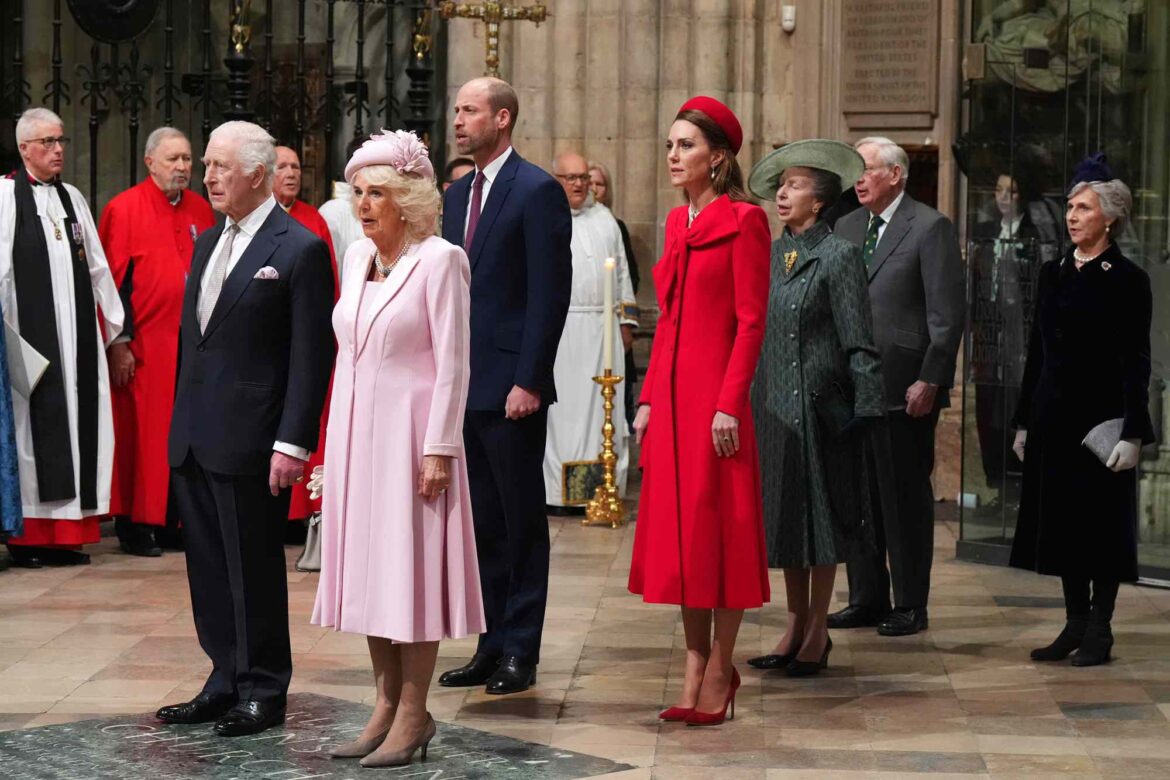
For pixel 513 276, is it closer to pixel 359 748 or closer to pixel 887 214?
pixel 359 748

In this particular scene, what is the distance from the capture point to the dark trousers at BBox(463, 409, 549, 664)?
6.04 metres

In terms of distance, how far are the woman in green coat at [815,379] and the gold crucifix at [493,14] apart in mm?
4238

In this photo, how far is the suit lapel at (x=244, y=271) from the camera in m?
5.37

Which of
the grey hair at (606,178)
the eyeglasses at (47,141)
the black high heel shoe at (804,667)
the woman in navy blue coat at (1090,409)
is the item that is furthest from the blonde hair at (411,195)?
the grey hair at (606,178)

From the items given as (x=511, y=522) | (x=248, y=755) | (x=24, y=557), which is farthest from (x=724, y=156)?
(x=24, y=557)

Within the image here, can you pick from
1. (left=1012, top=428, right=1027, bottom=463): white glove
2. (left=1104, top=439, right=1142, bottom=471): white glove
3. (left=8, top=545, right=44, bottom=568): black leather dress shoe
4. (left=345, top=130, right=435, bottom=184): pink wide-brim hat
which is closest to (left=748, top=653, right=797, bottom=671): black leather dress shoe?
(left=1012, top=428, right=1027, bottom=463): white glove

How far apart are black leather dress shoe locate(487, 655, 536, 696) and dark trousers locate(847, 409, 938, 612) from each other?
1.62m

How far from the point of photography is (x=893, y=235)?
23.9 feet

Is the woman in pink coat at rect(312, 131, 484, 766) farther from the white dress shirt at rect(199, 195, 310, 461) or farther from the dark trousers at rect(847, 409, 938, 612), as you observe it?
the dark trousers at rect(847, 409, 938, 612)

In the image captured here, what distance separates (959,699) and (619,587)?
2244 mm

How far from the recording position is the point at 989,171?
891 centimetres

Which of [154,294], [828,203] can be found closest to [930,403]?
[828,203]

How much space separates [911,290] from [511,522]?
1986 millimetres

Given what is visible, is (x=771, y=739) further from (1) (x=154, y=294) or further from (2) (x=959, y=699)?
(1) (x=154, y=294)
